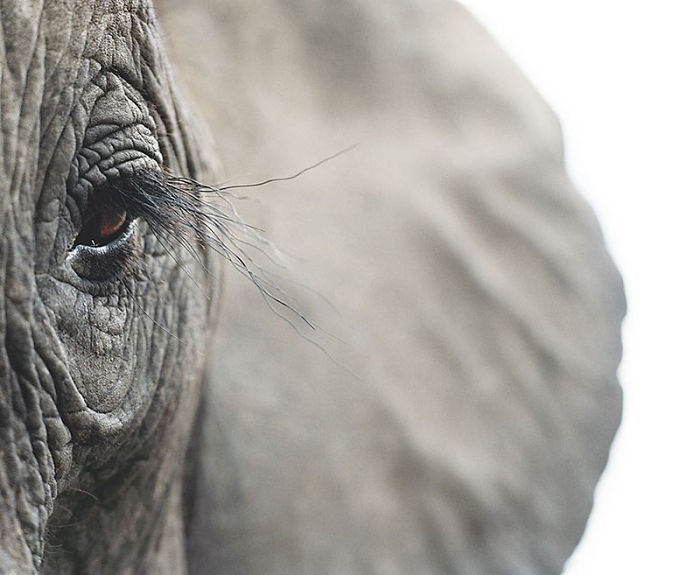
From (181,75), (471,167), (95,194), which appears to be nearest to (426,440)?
(471,167)

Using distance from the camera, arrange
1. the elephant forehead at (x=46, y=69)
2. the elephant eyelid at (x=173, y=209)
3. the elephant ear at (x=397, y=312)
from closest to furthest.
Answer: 1. the elephant forehead at (x=46, y=69)
2. the elephant eyelid at (x=173, y=209)
3. the elephant ear at (x=397, y=312)

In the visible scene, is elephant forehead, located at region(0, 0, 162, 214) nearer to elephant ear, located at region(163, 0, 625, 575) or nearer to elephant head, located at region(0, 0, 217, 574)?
elephant head, located at region(0, 0, 217, 574)

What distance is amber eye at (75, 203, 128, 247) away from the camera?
782mm

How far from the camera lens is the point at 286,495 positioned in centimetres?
113

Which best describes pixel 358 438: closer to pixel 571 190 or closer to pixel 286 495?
pixel 286 495

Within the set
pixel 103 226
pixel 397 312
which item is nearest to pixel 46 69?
pixel 103 226

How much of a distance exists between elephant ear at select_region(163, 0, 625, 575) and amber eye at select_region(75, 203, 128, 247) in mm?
300

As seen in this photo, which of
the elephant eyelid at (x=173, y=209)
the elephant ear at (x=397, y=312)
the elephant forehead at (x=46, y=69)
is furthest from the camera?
the elephant ear at (x=397, y=312)

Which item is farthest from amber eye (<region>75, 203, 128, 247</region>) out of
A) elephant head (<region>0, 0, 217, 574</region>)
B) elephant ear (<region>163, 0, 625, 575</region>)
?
elephant ear (<region>163, 0, 625, 575</region>)

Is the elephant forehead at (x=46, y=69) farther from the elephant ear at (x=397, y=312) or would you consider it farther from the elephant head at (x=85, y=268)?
the elephant ear at (x=397, y=312)

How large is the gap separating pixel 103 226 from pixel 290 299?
0.35 meters

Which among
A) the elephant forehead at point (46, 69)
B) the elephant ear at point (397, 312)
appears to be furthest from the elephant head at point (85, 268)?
the elephant ear at point (397, 312)

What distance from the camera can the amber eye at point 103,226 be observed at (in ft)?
2.57

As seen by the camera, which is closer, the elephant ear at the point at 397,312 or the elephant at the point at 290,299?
the elephant at the point at 290,299
